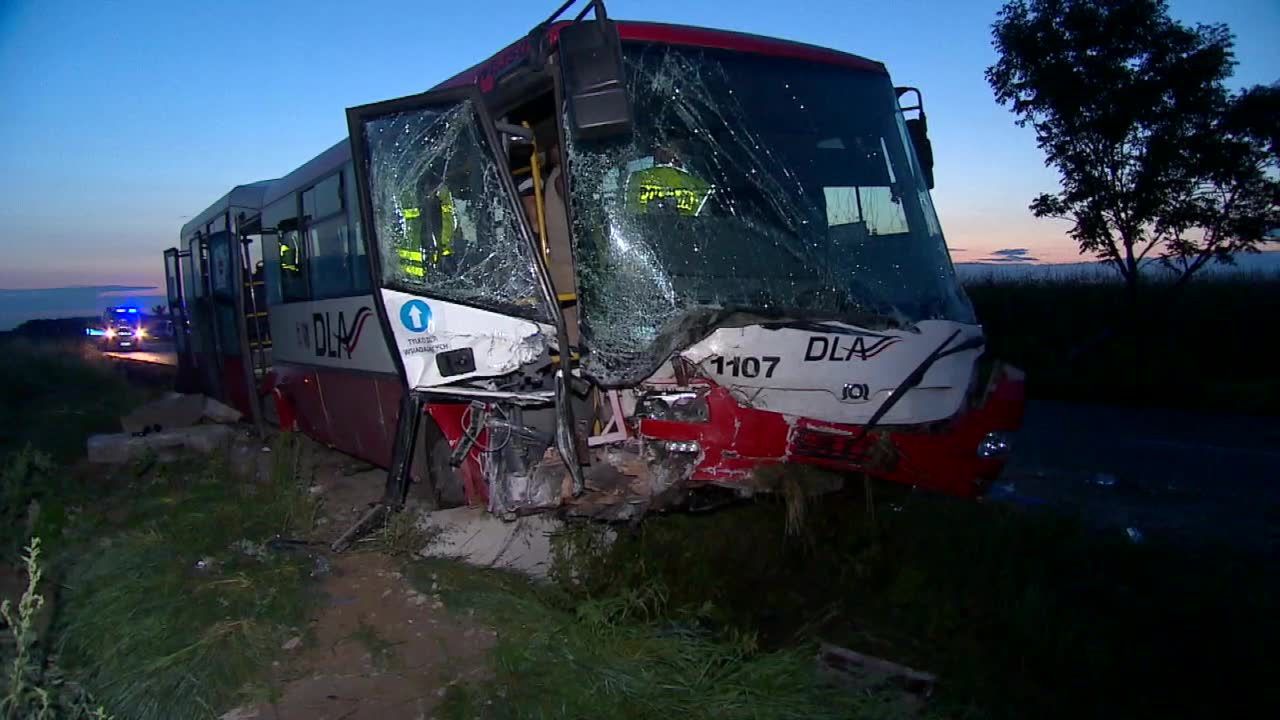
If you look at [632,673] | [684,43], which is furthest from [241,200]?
[632,673]

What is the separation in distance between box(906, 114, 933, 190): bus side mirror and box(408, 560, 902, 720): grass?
335cm

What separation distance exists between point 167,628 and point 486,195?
2.79 meters

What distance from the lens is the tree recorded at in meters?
13.3

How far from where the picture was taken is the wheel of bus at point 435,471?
6352 millimetres

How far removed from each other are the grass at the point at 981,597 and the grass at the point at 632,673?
354mm

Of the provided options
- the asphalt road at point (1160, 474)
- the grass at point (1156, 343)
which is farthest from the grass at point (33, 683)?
the grass at point (1156, 343)

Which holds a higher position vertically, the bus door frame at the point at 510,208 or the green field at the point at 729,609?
the bus door frame at the point at 510,208

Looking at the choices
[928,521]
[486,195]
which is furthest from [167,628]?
[928,521]

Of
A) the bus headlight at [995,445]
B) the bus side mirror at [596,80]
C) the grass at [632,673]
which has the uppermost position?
the bus side mirror at [596,80]

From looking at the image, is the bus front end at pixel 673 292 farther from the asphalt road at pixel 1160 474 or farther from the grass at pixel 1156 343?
the grass at pixel 1156 343

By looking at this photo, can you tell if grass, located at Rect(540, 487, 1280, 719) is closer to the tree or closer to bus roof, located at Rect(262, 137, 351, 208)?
bus roof, located at Rect(262, 137, 351, 208)

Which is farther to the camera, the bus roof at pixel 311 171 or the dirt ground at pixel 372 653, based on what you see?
the bus roof at pixel 311 171

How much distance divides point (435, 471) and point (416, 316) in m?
1.55

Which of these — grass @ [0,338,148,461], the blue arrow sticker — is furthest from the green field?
grass @ [0,338,148,461]
